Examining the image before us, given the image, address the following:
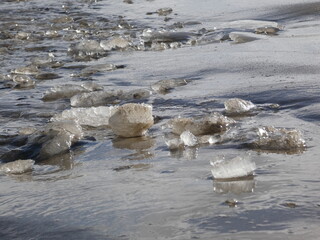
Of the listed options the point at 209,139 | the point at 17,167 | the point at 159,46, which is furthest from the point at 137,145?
the point at 159,46

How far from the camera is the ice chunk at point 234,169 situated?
2.10 m

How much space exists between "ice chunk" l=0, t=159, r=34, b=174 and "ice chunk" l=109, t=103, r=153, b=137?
1.63ft

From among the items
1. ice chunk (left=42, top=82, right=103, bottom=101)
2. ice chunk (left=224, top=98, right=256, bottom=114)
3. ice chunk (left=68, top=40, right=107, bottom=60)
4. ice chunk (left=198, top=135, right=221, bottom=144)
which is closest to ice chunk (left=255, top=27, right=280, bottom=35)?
ice chunk (left=68, top=40, right=107, bottom=60)

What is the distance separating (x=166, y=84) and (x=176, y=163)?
1.57 m

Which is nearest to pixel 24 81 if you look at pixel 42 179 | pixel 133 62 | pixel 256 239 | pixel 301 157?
pixel 133 62

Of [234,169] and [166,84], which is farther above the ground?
[234,169]

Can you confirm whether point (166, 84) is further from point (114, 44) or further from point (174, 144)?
point (114, 44)

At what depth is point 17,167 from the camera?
2.47 m

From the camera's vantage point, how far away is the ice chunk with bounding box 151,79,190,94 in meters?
3.88

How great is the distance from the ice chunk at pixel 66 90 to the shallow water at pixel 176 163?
8cm

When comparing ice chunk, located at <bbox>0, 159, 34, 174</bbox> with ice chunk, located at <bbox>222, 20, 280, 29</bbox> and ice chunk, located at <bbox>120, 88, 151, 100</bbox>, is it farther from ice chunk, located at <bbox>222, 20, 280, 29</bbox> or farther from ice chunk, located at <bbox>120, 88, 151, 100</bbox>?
ice chunk, located at <bbox>222, 20, 280, 29</bbox>

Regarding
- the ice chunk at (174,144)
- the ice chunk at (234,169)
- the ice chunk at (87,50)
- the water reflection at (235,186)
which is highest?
the ice chunk at (234,169)

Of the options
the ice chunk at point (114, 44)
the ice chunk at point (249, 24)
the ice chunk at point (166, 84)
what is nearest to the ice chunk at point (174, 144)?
the ice chunk at point (166, 84)

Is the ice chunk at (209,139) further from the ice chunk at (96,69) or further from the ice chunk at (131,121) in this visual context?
the ice chunk at (96,69)
